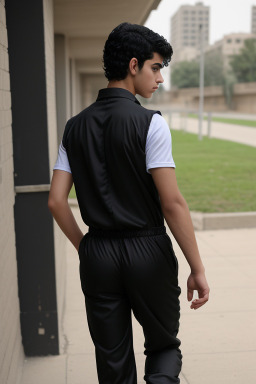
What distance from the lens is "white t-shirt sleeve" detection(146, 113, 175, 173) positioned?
213 cm

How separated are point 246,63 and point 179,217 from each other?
349 ft

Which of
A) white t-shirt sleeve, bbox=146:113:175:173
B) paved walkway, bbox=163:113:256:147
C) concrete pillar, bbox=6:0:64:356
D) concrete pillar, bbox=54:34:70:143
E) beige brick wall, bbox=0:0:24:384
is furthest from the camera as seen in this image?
paved walkway, bbox=163:113:256:147

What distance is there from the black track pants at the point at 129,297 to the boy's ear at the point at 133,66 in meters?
0.64

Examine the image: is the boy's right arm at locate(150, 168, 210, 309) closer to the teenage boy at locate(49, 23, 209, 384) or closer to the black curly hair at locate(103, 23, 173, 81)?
the teenage boy at locate(49, 23, 209, 384)

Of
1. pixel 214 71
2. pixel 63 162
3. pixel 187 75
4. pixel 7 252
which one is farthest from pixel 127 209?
pixel 187 75

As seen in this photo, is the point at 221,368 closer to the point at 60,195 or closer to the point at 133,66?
the point at 60,195

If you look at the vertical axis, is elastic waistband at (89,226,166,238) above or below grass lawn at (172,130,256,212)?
above

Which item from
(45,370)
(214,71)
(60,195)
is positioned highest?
(214,71)

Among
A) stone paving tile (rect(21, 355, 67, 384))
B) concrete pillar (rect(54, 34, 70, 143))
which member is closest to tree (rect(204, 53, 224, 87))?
concrete pillar (rect(54, 34, 70, 143))

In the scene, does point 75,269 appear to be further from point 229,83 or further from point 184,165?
point 229,83

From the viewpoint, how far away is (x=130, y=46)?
2.21 meters

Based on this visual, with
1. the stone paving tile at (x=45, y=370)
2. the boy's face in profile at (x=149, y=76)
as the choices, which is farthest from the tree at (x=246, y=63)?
the boy's face in profile at (x=149, y=76)

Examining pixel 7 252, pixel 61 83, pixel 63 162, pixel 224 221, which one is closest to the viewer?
pixel 63 162

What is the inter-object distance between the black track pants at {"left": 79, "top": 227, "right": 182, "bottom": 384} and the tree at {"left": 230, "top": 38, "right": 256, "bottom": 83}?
106 metres
